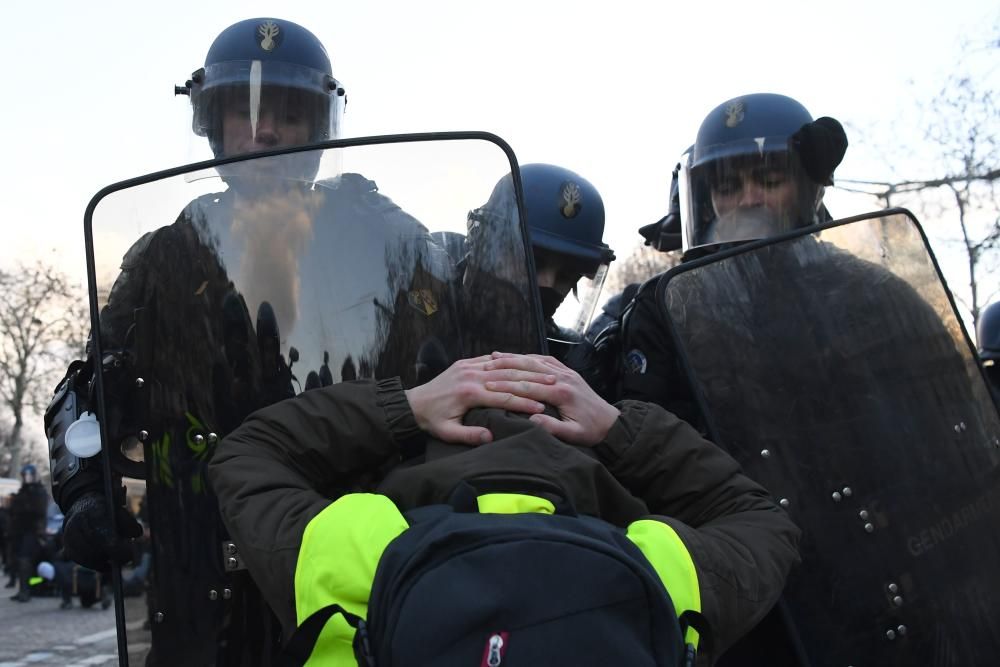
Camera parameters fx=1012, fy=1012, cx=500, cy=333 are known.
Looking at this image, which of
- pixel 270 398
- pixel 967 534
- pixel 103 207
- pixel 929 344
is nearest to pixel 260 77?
pixel 103 207

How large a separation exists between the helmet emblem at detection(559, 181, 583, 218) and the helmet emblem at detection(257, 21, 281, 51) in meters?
1.13

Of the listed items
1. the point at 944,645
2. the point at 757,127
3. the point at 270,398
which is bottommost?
the point at 944,645

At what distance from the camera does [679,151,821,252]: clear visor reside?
2650mm

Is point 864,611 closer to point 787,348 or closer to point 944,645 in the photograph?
point 944,645

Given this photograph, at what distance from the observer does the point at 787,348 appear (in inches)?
85.0

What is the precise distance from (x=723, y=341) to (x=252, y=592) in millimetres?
1077

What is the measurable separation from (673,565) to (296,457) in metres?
0.63

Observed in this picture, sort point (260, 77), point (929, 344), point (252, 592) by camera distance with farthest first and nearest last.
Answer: point (260, 77), point (929, 344), point (252, 592)

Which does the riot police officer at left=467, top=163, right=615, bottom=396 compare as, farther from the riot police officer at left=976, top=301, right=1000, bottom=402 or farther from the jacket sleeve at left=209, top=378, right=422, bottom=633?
the riot police officer at left=976, top=301, right=1000, bottom=402

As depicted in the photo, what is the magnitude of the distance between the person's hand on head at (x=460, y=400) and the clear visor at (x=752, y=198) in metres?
1.18

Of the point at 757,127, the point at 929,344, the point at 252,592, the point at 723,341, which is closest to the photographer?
the point at 252,592

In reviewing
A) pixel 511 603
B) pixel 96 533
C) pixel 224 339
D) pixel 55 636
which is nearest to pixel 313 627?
pixel 511 603

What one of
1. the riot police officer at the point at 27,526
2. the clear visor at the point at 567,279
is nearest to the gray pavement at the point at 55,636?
the riot police officer at the point at 27,526

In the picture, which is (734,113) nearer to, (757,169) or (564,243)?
(757,169)
